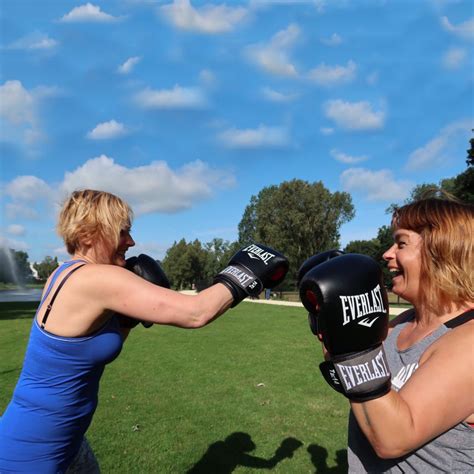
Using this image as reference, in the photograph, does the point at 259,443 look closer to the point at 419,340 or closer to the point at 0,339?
the point at 419,340

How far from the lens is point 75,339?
196 centimetres

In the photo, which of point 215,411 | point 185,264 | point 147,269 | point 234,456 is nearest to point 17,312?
point 215,411

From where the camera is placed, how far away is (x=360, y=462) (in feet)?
5.85

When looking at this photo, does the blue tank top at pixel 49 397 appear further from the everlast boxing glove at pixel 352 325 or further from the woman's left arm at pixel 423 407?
the woman's left arm at pixel 423 407

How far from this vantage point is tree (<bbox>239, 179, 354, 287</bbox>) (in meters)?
A: 40.7

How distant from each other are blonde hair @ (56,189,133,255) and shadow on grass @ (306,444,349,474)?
309cm

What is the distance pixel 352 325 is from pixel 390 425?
1.03 ft

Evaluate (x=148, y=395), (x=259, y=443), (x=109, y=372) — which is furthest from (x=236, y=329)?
(x=259, y=443)

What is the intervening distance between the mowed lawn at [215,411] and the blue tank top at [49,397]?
84.2 inches

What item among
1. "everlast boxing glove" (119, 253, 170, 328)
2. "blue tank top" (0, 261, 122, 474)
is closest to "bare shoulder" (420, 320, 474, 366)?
"blue tank top" (0, 261, 122, 474)

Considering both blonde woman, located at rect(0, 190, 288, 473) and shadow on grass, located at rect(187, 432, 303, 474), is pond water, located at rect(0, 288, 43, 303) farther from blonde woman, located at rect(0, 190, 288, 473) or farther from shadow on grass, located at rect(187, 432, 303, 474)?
blonde woman, located at rect(0, 190, 288, 473)

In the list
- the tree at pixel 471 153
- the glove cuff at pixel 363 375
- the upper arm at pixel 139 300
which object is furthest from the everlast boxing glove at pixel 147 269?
the tree at pixel 471 153

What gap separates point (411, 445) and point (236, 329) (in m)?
12.2

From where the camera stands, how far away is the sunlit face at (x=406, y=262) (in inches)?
70.6
